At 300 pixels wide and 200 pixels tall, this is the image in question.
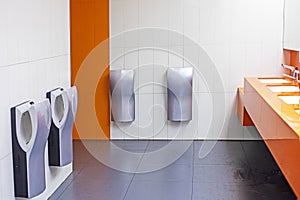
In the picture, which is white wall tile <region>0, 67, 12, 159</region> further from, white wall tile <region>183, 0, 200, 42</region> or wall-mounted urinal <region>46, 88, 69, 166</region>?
white wall tile <region>183, 0, 200, 42</region>

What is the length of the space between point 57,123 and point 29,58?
2.25 feet

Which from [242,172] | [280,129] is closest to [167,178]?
[242,172]

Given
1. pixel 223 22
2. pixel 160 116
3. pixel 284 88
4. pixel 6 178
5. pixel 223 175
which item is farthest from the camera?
pixel 160 116

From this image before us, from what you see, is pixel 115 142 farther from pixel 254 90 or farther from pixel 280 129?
pixel 280 129

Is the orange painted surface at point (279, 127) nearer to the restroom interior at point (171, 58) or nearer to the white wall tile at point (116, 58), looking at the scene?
the restroom interior at point (171, 58)

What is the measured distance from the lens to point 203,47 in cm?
578

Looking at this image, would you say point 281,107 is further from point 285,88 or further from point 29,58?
point 29,58

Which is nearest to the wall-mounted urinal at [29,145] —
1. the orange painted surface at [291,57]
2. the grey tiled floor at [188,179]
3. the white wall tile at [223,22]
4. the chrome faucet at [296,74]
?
the grey tiled floor at [188,179]

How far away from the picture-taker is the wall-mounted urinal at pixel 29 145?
3.05 meters

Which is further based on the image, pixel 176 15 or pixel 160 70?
pixel 160 70

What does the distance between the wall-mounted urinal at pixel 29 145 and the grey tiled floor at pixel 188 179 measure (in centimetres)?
74

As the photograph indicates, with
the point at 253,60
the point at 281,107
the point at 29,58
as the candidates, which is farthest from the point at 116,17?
the point at 281,107

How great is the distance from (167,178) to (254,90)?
1225 mm

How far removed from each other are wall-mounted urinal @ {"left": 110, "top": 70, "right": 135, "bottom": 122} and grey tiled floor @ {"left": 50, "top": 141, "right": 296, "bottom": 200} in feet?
1.87
